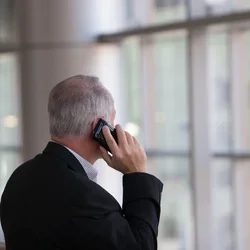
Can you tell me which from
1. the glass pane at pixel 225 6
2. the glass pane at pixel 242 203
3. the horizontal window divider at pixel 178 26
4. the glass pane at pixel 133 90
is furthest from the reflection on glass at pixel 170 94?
the glass pane at pixel 242 203

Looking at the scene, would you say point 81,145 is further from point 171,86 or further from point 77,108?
Answer: point 171,86

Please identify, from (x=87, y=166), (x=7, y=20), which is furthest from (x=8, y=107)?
(x=87, y=166)

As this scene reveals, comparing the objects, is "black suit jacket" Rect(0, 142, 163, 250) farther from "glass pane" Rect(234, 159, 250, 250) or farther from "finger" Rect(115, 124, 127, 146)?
"glass pane" Rect(234, 159, 250, 250)

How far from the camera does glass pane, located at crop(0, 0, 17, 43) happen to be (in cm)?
786

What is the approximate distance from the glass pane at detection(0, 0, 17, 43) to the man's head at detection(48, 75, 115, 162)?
5964mm

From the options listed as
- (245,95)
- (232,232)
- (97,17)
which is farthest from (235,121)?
(97,17)

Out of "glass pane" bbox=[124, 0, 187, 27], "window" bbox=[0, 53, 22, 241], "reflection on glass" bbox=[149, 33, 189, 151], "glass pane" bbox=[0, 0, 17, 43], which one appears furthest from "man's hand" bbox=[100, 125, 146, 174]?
"window" bbox=[0, 53, 22, 241]

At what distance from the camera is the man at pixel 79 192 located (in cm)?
184

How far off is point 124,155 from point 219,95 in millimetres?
4304

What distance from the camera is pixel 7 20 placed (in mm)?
8125

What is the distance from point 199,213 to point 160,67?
5.53ft

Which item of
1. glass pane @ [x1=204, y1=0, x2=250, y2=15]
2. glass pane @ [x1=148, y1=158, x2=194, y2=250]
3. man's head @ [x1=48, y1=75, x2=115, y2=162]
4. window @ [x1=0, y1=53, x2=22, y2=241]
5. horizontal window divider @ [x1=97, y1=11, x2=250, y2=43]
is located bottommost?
glass pane @ [x1=148, y1=158, x2=194, y2=250]

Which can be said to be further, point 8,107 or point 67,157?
point 8,107

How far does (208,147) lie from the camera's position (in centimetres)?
611
